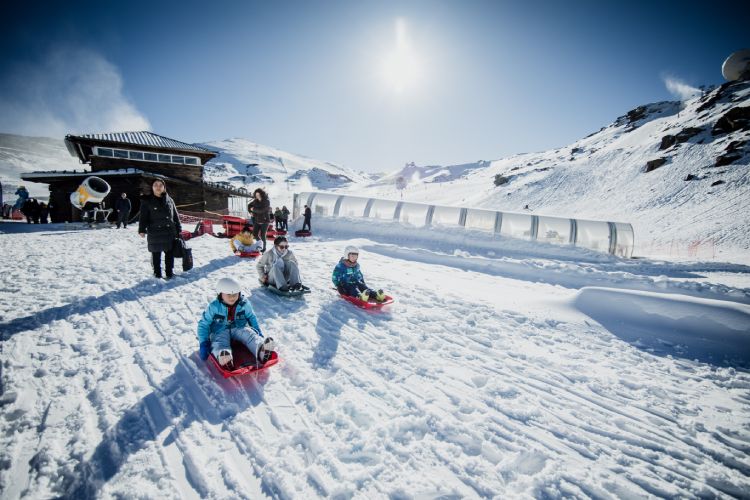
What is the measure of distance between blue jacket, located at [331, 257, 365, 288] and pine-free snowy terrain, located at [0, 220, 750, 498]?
457 mm

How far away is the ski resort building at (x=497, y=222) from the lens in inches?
587

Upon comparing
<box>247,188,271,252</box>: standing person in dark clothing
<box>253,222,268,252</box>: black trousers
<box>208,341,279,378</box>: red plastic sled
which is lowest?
<box>208,341,279,378</box>: red plastic sled

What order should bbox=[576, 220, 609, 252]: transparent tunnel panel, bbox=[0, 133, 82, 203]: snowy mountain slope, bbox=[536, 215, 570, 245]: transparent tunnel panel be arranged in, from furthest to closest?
bbox=[0, 133, 82, 203]: snowy mountain slope < bbox=[536, 215, 570, 245]: transparent tunnel panel < bbox=[576, 220, 609, 252]: transparent tunnel panel

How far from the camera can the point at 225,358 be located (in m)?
3.31

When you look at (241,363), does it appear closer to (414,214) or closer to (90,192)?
(414,214)

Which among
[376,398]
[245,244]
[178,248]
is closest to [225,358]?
[376,398]

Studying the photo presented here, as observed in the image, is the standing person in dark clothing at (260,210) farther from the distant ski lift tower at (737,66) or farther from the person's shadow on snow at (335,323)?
the distant ski lift tower at (737,66)

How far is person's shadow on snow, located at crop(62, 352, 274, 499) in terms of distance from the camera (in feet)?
7.36

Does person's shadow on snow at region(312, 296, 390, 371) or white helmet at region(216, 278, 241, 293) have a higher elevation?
white helmet at region(216, 278, 241, 293)

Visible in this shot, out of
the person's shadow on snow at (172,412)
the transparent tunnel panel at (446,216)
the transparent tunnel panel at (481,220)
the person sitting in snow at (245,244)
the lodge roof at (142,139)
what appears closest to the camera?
the person's shadow on snow at (172,412)

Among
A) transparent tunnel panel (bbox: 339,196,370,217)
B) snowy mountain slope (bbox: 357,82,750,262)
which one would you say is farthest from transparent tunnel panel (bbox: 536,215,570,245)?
transparent tunnel panel (bbox: 339,196,370,217)

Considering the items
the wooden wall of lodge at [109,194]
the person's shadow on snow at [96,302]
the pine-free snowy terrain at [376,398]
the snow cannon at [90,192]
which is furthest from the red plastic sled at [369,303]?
the wooden wall of lodge at [109,194]

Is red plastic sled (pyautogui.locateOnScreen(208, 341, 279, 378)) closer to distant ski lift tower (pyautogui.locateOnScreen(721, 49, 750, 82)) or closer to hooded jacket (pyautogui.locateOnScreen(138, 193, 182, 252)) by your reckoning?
hooded jacket (pyautogui.locateOnScreen(138, 193, 182, 252))

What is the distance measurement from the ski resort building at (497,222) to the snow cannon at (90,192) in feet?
39.2
